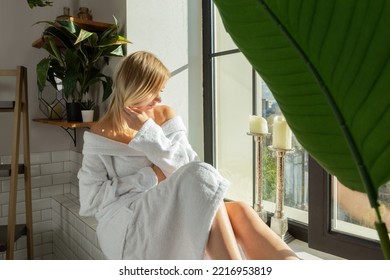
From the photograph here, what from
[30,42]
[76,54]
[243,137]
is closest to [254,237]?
[243,137]

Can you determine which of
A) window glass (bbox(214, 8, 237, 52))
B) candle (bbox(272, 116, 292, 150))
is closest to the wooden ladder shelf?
window glass (bbox(214, 8, 237, 52))

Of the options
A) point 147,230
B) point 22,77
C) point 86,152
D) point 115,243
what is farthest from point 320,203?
point 22,77

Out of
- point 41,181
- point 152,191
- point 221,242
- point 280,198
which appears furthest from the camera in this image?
point 41,181

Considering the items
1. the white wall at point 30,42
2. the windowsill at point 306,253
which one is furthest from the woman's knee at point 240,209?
the white wall at point 30,42

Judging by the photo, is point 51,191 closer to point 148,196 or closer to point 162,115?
point 162,115

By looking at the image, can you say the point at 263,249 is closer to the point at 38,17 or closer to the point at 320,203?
the point at 320,203

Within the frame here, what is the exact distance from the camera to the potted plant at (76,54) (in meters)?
1.31

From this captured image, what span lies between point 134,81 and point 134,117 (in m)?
0.12

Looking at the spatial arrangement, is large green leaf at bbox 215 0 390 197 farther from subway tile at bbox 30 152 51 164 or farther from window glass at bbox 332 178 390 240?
subway tile at bbox 30 152 51 164

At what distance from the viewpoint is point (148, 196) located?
97cm

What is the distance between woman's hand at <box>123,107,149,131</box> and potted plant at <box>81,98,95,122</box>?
Result: 0.30m

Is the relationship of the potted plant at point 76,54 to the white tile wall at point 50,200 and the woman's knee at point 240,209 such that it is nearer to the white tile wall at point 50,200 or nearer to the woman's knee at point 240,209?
the white tile wall at point 50,200

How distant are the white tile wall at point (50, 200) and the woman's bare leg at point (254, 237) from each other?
89 centimetres

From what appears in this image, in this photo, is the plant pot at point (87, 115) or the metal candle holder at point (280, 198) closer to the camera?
the metal candle holder at point (280, 198)
